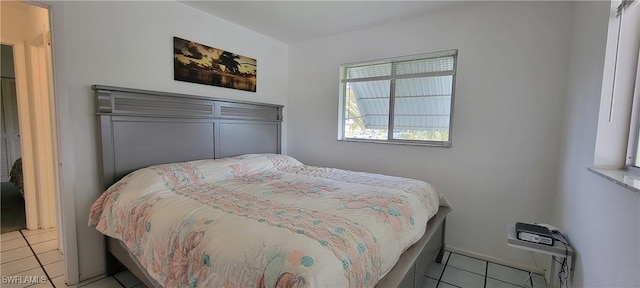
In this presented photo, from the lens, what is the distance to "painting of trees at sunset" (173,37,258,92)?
2.55m

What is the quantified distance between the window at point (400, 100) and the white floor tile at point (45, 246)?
3.12m

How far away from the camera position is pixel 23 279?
6.52ft

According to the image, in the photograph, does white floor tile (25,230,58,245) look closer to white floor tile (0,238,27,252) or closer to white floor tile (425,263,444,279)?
white floor tile (0,238,27,252)

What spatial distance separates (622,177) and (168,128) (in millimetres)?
2985

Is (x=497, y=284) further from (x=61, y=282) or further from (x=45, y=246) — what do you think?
(x=45, y=246)

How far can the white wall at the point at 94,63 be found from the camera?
1896 millimetres

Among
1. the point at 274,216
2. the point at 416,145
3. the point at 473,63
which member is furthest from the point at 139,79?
the point at 473,63

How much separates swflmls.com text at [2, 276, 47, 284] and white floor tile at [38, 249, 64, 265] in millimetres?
231

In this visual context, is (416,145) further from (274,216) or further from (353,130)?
(274,216)

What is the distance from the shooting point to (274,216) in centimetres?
142

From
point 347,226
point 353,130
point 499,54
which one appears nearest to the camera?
point 347,226

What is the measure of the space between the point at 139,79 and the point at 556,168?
358cm

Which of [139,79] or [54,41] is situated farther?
[139,79]

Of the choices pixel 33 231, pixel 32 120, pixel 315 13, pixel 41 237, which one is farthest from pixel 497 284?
pixel 32 120
